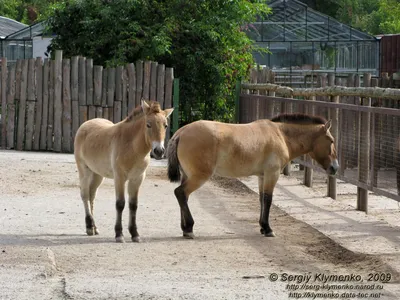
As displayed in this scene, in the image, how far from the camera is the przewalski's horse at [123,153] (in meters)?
9.68

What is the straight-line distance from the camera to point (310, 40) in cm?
3428

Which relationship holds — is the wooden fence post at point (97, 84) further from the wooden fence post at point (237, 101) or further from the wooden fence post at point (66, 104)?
the wooden fence post at point (237, 101)

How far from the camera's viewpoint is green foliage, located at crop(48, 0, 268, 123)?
830 inches

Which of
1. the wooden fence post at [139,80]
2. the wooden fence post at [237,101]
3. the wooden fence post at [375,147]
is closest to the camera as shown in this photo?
the wooden fence post at [375,147]

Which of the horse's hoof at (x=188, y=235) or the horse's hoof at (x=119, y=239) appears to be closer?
the horse's hoof at (x=119, y=239)

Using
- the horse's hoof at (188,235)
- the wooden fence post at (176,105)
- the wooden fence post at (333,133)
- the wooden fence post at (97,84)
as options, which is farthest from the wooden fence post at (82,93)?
the horse's hoof at (188,235)

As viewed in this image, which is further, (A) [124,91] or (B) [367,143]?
(A) [124,91]

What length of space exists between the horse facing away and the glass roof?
76.5ft

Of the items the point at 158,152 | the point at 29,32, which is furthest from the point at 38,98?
the point at 29,32

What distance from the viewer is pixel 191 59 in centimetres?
2103

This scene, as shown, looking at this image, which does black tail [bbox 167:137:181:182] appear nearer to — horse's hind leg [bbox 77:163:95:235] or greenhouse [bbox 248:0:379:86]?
horse's hind leg [bbox 77:163:95:235]

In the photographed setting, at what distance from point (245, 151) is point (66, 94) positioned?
963 centimetres

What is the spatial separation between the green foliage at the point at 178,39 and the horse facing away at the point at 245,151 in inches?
391

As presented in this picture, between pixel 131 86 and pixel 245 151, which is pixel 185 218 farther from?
pixel 131 86
